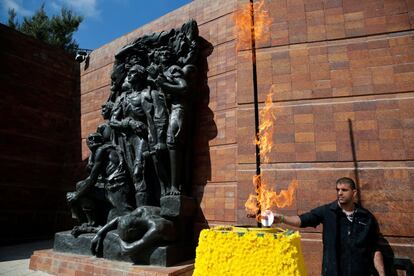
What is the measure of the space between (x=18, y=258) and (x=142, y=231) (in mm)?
3448

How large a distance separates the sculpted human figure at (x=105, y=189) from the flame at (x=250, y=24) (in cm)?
332

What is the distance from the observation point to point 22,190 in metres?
8.95

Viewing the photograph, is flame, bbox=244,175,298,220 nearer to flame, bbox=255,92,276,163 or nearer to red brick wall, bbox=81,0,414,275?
red brick wall, bbox=81,0,414,275

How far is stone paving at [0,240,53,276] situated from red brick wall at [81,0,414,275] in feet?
11.0

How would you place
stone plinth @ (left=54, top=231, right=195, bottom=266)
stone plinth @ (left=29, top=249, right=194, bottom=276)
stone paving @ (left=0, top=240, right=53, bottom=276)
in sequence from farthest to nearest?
stone paving @ (left=0, top=240, right=53, bottom=276) < stone plinth @ (left=54, top=231, right=195, bottom=266) < stone plinth @ (left=29, top=249, right=194, bottom=276)

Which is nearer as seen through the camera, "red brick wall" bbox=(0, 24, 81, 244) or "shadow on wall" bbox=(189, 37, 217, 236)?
"shadow on wall" bbox=(189, 37, 217, 236)

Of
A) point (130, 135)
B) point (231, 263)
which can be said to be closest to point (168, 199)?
point (130, 135)

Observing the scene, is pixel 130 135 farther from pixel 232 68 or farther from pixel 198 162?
pixel 232 68

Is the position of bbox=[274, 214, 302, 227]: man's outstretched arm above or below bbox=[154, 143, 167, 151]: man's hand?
below

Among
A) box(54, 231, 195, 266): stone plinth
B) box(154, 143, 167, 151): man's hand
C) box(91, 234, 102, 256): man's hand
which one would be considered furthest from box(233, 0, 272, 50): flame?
box(91, 234, 102, 256): man's hand

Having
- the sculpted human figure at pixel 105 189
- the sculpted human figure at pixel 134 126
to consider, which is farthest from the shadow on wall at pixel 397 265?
the sculpted human figure at pixel 105 189

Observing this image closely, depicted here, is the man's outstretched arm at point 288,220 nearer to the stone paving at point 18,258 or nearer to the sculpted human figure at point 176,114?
the sculpted human figure at point 176,114

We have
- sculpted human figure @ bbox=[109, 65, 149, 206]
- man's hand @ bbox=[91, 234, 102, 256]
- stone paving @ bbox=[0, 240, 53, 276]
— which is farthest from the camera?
sculpted human figure @ bbox=[109, 65, 149, 206]

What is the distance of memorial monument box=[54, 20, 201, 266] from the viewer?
199 inches
